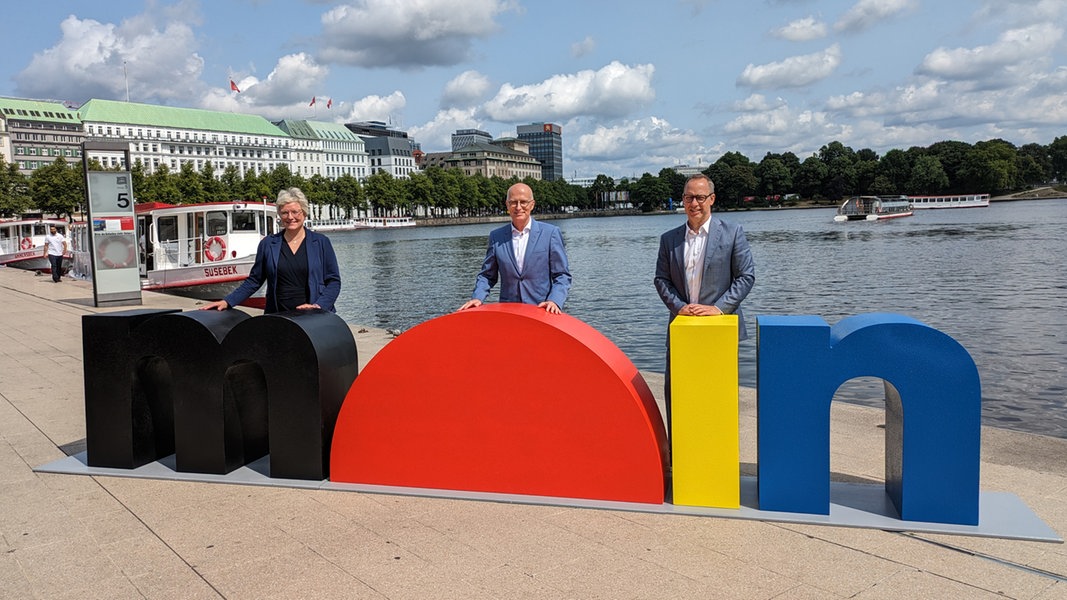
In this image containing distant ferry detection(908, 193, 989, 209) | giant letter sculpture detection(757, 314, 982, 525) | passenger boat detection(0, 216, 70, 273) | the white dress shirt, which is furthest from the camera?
distant ferry detection(908, 193, 989, 209)

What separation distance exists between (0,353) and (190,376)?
8.01 metres

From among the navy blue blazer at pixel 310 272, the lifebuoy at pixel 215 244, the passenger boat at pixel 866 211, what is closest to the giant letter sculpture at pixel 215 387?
the navy blue blazer at pixel 310 272

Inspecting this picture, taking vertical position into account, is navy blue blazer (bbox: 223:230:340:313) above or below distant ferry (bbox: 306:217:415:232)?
below

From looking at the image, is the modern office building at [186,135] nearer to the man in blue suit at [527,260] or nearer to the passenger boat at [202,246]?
the passenger boat at [202,246]

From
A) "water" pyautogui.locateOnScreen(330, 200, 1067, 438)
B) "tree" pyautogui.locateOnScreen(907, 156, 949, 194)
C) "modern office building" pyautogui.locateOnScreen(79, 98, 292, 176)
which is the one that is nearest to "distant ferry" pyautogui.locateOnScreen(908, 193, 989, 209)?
"tree" pyautogui.locateOnScreen(907, 156, 949, 194)

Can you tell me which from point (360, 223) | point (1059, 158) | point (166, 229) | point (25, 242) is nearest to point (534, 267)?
point (166, 229)

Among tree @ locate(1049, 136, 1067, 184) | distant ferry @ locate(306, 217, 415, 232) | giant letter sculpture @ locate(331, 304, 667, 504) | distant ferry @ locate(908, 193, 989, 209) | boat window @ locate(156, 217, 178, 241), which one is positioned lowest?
giant letter sculpture @ locate(331, 304, 667, 504)

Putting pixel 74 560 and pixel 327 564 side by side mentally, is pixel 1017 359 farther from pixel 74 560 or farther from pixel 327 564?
pixel 74 560

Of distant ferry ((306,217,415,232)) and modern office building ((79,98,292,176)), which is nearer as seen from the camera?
distant ferry ((306,217,415,232))

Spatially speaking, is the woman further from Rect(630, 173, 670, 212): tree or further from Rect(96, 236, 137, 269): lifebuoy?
Rect(630, 173, 670, 212): tree

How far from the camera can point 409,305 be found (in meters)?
26.0

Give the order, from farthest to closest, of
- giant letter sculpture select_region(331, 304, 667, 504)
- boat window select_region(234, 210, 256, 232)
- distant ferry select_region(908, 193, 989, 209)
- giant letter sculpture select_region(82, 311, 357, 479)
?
1. distant ferry select_region(908, 193, 989, 209)
2. boat window select_region(234, 210, 256, 232)
3. giant letter sculpture select_region(82, 311, 357, 479)
4. giant letter sculpture select_region(331, 304, 667, 504)

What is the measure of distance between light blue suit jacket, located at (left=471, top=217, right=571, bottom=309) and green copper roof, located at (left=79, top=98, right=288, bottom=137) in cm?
15255

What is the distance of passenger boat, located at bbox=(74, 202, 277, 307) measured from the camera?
78.7 ft
